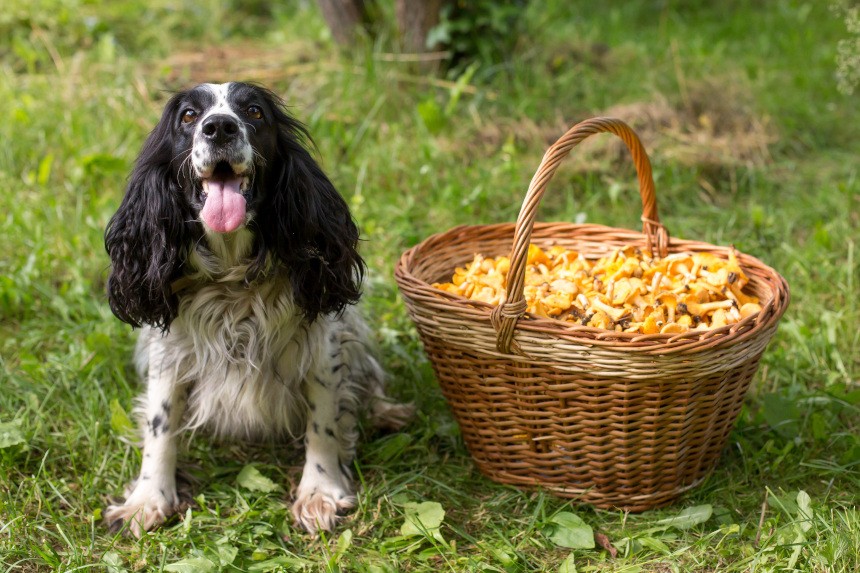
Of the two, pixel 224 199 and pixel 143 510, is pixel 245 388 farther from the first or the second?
pixel 224 199

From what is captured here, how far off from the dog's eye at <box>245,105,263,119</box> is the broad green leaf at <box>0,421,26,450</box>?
1332 mm

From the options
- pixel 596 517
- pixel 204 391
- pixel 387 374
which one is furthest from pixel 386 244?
pixel 596 517

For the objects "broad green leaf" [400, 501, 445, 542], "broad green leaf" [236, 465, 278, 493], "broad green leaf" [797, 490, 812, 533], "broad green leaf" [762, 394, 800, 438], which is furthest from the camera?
"broad green leaf" [762, 394, 800, 438]

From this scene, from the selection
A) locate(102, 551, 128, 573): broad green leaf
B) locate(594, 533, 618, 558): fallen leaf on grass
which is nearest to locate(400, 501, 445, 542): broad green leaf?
locate(594, 533, 618, 558): fallen leaf on grass

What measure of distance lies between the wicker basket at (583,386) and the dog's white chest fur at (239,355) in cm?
41

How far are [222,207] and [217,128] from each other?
8.5 inches

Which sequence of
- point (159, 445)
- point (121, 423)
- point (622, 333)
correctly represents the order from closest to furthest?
point (622, 333) → point (159, 445) → point (121, 423)

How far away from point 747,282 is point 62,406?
2.45 meters

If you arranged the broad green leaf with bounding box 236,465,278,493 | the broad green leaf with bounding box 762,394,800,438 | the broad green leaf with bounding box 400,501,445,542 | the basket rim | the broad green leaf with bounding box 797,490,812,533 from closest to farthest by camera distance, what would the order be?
the basket rim < the broad green leaf with bounding box 797,490,812,533 < the broad green leaf with bounding box 400,501,445,542 < the broad green leaf with bounding box 236,465,278,493 < the broad green leaf with bounding box 762,394,800,438

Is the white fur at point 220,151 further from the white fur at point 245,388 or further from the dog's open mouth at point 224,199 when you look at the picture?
the white fur at point 245,388

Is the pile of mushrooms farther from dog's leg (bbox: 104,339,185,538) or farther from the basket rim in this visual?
dog's leg (bbox: 104,339,185,538)

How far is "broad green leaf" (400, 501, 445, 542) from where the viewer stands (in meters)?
2.70

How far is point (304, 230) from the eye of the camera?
9.01ft

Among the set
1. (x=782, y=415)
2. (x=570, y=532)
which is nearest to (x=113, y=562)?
(x=570, y=532)
